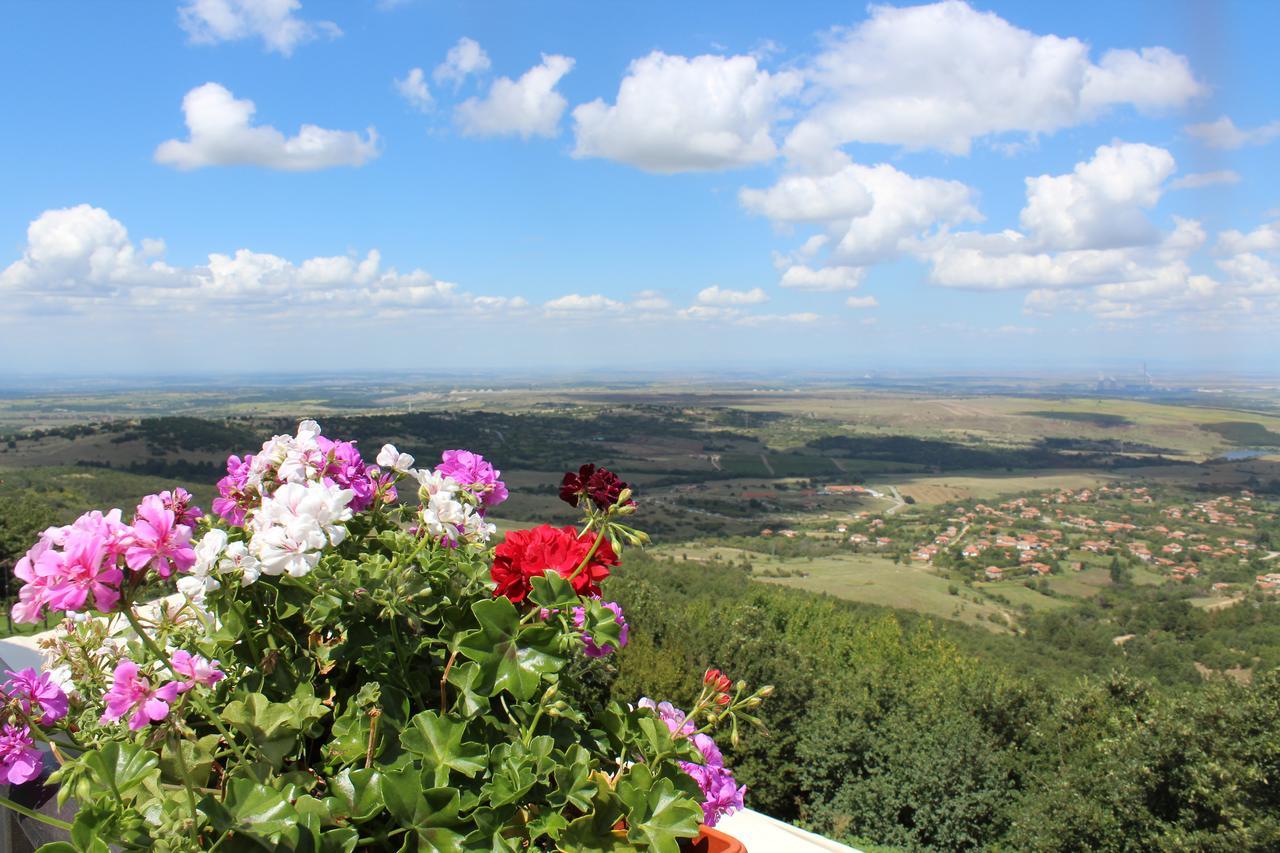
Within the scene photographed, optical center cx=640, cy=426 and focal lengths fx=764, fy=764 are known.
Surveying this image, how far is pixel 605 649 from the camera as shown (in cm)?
164

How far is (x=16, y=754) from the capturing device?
1330mm

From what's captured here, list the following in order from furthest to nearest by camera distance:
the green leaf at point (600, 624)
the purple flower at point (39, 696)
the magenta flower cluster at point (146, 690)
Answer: the green leaf at point (600, 624)
the purple flower at point (39, 696)
the magenta flower cluster at point (146, 690)

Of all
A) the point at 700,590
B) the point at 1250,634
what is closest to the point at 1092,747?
the point at 700,590

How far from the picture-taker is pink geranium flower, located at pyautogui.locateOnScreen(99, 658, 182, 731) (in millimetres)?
1222

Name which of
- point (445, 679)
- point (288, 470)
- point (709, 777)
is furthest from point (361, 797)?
point (709, 777)

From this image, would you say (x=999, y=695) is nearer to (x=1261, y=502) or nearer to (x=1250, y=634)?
(x=1250, y=634)

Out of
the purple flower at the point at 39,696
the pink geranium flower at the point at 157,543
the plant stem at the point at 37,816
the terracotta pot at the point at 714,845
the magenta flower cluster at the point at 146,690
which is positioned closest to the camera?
the plant stem at the point at 37,816

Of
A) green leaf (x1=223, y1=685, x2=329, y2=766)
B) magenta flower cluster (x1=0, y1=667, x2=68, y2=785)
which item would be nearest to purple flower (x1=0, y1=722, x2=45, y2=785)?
magenta flower cluster (x1=0, y1=667, x2=68, y2=785)

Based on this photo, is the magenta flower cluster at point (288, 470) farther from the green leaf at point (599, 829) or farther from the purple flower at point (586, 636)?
the green leaf at point (599, 829)

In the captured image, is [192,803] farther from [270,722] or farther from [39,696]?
[39,696]

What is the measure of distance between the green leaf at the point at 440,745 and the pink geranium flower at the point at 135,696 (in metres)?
0.38

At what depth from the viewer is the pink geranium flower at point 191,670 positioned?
1271mm

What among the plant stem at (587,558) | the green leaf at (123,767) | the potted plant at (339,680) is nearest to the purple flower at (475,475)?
the potted plant at (339,680)

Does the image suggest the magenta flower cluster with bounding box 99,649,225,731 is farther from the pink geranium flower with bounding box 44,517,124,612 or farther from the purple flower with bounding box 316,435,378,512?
the purple flower with bounding box 316,435,378,512
